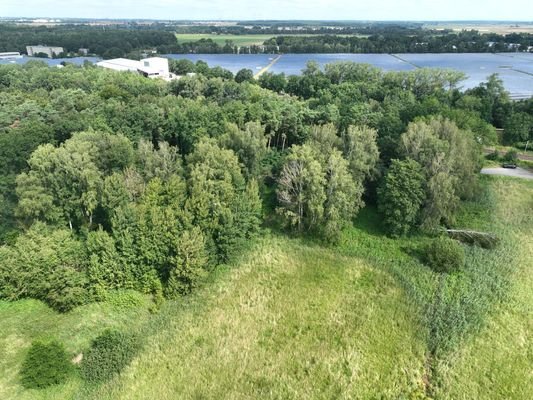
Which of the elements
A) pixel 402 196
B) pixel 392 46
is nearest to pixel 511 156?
pixel 402 196

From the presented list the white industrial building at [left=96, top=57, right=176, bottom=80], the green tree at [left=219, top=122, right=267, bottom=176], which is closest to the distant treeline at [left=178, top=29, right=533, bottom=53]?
the white industrial building at [left=96, top=57, right=176, bottom=80]

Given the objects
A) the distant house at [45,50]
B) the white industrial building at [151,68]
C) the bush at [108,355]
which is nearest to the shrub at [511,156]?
the bush at [108,355]

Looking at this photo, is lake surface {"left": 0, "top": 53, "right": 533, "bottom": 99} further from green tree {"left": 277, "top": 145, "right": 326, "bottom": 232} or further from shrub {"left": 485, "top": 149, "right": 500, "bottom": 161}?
green tree {"left": 277, "top": 145, "right": 326, "bottom": 232}

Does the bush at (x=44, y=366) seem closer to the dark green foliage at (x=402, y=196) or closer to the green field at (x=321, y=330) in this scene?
the green field at (x=321, y=330)

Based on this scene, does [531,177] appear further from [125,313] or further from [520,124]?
[125,313]

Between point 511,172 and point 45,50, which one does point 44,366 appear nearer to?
point 511,172

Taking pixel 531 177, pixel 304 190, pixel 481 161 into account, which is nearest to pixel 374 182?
pixel 304 190
